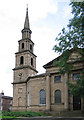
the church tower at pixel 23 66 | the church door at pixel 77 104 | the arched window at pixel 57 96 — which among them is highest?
the church tower at pixel 23 66

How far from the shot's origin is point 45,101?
109ft

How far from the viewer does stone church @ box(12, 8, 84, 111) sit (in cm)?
2916

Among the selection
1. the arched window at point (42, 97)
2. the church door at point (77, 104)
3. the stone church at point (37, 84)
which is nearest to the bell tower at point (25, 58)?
the stone church at point (37, 84)

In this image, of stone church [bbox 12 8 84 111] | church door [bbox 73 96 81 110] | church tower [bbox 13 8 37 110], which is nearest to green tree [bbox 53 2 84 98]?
stone church [bbox 12 8 84 111]

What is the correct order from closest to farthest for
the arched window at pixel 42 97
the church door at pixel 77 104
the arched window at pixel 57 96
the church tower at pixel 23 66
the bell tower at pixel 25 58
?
1. the church door at pixel 77 104
2. the arched window at pixel 57 96
3. the arched window at pixel 42 97
4. the church tower at pixel 23 66
5. the bell tower at pixel 25 58

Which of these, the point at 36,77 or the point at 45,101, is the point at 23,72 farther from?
the point at 45,101

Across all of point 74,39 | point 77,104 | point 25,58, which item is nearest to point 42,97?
point 77,104

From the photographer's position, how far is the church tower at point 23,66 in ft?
132

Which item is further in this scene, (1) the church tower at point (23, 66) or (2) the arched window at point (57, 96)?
(1) the church tower at point (23, 66)

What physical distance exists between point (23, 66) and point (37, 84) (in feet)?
25.8

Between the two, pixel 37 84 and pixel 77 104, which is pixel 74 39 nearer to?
pixel 77 104

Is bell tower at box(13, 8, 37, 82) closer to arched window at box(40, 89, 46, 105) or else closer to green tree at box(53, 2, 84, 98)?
arched window at box(40, 89, 46, 105)

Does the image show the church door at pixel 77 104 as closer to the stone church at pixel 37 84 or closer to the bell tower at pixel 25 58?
the stone church at pixel 37 84

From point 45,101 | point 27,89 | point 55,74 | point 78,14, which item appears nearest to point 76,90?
point 78,14
